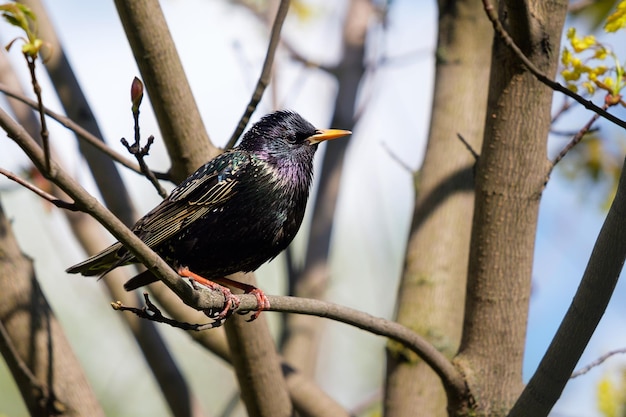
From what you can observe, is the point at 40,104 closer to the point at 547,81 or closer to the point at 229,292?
the point at 229,292

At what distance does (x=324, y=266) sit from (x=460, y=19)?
1992 millimetres

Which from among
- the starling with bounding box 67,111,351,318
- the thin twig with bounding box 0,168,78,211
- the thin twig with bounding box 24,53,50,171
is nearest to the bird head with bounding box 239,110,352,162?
the starling with bounding box 67,111,351,318

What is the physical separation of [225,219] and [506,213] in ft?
4.49

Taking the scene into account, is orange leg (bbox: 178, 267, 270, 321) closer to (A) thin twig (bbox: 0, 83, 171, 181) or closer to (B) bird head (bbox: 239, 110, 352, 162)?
(A) thin twig (bbox: 0, 83, 171, 181)

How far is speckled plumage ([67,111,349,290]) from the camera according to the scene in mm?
3949

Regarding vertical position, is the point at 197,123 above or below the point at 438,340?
above

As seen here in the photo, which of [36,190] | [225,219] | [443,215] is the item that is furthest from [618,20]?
[36,190]

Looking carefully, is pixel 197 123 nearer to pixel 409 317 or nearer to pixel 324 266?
pixel 409 317

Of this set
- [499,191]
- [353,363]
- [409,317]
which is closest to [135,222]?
[409,317]

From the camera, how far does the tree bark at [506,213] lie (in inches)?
141

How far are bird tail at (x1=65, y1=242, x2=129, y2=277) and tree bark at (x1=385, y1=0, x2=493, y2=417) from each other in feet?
5.29

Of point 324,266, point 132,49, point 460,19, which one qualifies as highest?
point 460,19

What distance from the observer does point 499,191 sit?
12.3 ft

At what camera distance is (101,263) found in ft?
13.5
